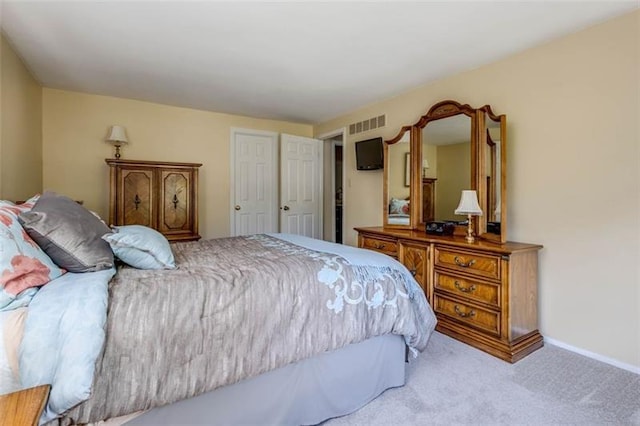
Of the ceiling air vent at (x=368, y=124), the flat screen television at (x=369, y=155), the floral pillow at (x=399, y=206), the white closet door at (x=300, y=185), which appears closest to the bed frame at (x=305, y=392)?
the floral pillow at (x=399, y=206)

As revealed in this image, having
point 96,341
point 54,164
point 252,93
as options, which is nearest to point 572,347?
point 96,341

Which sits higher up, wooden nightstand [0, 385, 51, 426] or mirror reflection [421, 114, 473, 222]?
mirror reflection [421, 114, 473, 222]

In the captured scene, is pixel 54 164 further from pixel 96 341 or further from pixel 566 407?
pixel 566 407

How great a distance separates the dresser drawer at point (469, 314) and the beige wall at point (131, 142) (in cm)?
308

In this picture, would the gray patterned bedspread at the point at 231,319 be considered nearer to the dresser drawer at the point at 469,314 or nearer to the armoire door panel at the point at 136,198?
the dresser drawer at the point at 469,314

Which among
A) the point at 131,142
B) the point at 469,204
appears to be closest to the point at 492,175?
the point at 469,204

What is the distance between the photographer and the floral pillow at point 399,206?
3.44 m

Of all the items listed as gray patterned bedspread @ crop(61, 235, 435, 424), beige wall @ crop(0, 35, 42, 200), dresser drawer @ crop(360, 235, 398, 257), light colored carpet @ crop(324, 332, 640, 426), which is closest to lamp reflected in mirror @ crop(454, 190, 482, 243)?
dresser drawer @ crop(360, 235, 398, 257)

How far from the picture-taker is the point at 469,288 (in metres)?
2.47

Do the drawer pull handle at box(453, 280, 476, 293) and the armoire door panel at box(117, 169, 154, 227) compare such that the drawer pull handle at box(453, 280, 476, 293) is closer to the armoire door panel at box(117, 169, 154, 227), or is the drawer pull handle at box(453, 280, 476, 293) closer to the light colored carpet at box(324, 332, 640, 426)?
the light colored carpet at box(324, 332, 640, 426)

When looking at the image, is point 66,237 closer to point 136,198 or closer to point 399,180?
point 136,198

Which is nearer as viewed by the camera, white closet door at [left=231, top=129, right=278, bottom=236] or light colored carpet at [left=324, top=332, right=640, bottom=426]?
light colored carpet at [left=324, top=332, right=640, bottom=426]

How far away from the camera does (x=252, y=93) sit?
11.9 ft

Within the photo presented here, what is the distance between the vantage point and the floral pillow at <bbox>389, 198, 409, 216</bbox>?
3.44 metres
